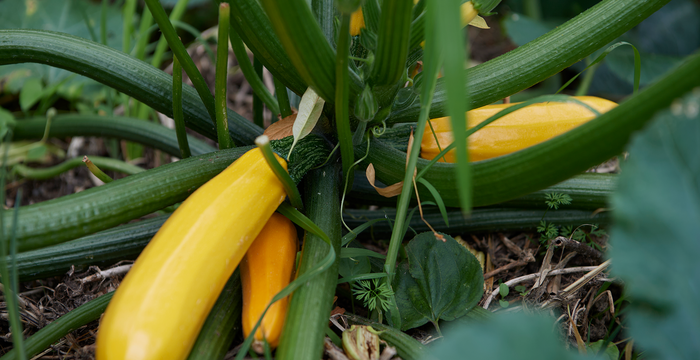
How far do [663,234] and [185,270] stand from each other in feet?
2.35

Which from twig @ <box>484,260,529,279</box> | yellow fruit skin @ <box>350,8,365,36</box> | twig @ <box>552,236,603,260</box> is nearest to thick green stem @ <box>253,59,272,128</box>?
yellow fruit skin @ <box>350,8,365,36</box>

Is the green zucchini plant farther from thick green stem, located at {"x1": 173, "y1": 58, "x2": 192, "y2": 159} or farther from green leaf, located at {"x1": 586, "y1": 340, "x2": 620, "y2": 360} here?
green leaf, located at {"x1": 586, "y1": 340, "x2": 620, "y2": 360}

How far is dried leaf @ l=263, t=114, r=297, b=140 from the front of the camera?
111 centimetres

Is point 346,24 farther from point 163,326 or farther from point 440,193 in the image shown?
point 163,326

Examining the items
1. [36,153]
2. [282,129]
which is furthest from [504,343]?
[36,153]

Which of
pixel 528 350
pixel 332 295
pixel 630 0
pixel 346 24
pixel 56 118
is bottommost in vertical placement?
pixel 528 350

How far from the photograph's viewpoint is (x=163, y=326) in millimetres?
744

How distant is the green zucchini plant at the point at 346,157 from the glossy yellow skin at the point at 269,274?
50mm

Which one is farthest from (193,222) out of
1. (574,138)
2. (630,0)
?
(630,0)

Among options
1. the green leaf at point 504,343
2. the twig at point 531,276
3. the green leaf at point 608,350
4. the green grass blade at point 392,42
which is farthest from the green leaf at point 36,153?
the green leaf at point 608,350

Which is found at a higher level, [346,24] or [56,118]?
A: [56,118]

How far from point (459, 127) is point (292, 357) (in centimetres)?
46

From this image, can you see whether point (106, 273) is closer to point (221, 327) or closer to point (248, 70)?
point (221, 327)

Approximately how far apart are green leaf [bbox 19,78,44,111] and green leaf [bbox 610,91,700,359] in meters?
1.97
